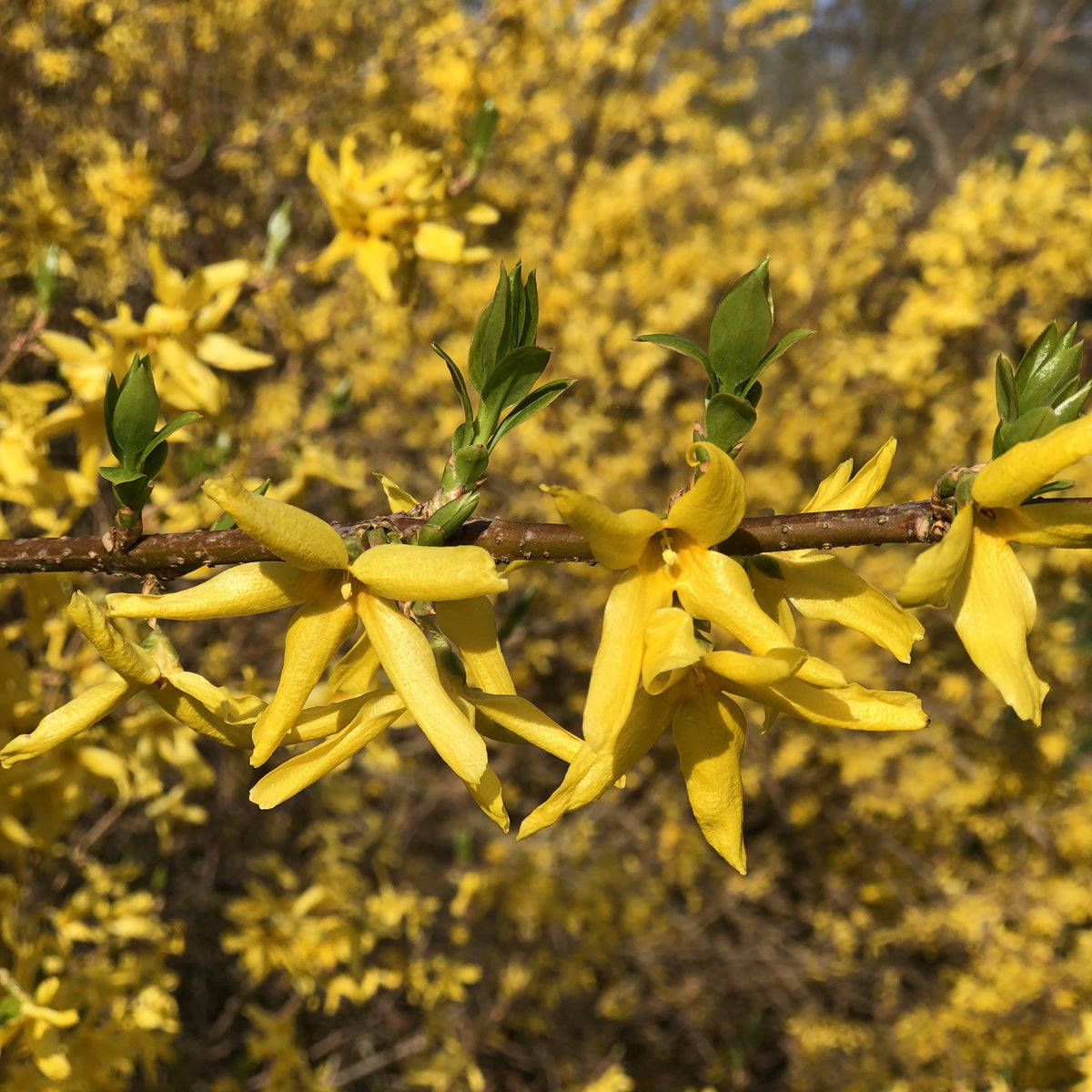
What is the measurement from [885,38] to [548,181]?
621cm

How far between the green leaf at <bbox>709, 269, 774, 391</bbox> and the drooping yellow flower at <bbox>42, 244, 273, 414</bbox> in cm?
95

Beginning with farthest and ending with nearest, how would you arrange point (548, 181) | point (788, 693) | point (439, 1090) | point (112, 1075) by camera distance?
point (548, 181)
point (439, 1090)
point (112, 1075)
point (788, 693)

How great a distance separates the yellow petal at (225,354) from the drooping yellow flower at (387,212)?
254mm

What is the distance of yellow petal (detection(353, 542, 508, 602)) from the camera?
28.4 inches

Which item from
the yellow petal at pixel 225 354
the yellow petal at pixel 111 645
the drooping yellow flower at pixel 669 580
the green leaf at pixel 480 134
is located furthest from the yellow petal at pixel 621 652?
the green leaf at pixel 480 134

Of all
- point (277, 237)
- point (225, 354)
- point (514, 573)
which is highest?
point (277, 237)

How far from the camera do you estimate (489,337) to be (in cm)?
87

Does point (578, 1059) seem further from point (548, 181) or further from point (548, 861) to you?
point (548, 181)

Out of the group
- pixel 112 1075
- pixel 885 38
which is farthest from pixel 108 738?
pixel 885 38

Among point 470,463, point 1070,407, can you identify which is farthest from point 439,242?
point 1070,407

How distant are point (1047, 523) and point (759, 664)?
0.95 feet

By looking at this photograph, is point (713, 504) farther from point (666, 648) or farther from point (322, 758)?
point (322, 758)

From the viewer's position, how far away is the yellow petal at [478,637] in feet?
2.86

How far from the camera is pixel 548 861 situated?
3418 millimetres
